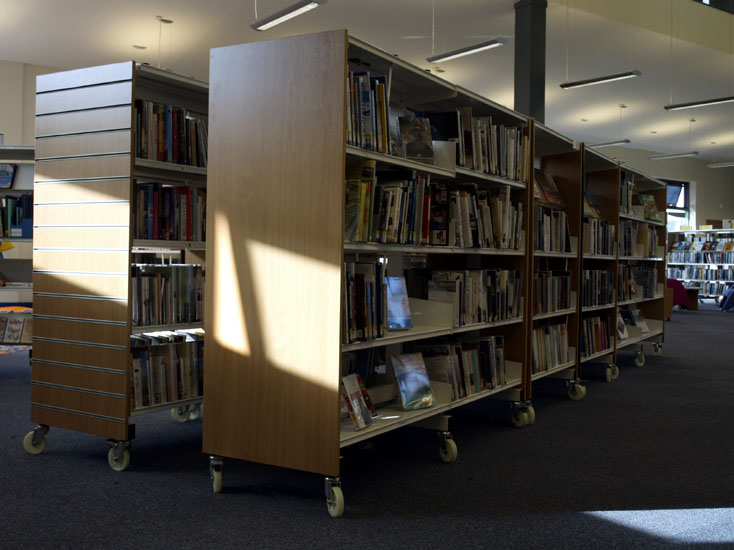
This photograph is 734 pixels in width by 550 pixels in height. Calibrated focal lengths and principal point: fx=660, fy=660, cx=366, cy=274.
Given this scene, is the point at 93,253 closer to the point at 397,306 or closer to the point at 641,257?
the point at 397,306

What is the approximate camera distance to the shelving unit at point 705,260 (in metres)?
16.5

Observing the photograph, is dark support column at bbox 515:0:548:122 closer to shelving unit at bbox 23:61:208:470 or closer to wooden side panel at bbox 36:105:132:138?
shelving unit at bbox 23:61:208:470

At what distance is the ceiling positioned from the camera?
340 inches

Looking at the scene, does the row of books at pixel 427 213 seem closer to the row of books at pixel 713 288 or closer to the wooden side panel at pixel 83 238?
the wooden side panel at pixel 83 238

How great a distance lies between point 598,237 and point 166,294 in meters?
3.73

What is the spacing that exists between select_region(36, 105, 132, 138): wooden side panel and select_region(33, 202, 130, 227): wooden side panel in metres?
0.38

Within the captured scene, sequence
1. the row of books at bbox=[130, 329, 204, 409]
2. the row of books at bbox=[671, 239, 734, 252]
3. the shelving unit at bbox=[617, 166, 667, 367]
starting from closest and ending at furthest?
the row of books at bbox=[130, 329, 204, 409] → the shelving unit at bbox=[617, 166, 667, 367] → the row of books at bbox=[671, 239, 734, 252]

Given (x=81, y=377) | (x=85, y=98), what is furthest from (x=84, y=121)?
(x=81, y=377)

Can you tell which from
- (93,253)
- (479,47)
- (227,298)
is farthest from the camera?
(479,47)

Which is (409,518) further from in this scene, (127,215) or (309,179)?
(127,215)

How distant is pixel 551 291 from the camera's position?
4816 millimetres

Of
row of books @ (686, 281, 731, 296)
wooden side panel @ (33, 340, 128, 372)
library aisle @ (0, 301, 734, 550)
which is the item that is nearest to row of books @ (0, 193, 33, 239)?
library aisle @ (0, 301, 734, 550)

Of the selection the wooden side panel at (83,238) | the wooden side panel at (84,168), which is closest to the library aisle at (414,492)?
the wooden side panel at (83,238)

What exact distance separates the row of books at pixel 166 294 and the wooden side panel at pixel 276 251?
62cm
